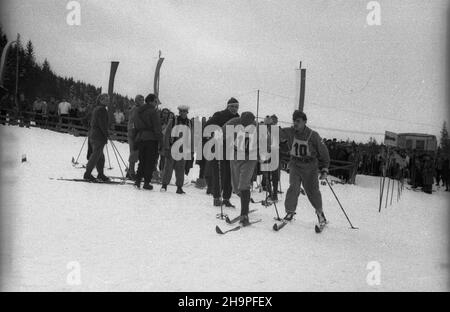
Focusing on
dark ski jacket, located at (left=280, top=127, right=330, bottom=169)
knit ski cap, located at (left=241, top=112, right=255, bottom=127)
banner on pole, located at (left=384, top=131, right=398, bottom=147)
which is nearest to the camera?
knit ski cap, located at (left=241, top=112, right=255, bottom=127)

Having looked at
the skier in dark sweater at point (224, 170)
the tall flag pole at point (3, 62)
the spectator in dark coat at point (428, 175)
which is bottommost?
the spectator in dark coat at point (428, 175)

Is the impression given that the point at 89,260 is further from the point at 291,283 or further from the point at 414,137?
the point at 414,137

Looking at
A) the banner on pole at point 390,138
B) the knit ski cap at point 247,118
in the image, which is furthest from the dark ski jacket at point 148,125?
the banner on pole at point 390,138

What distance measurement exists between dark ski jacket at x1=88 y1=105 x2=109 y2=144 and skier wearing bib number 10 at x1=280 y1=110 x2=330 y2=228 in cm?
418

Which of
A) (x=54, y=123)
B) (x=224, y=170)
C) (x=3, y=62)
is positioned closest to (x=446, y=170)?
(x=224, y=170)

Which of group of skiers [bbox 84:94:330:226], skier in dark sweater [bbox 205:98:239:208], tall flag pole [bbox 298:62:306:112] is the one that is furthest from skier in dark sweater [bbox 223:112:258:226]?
tall flag pole [bbox 298:62:306:112]

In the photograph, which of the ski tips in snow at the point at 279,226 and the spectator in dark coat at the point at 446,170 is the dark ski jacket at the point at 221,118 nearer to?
the ski tips in snow at the point at 279,226

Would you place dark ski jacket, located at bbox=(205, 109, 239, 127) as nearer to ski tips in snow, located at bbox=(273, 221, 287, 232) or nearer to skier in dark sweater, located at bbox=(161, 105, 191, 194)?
skier in dark sweater, located at bbox=(161, 105, 191, 194)

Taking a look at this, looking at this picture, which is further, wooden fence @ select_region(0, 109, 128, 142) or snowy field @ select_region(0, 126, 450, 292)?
wooden fence @ select_region(0, 109, 128, 142)

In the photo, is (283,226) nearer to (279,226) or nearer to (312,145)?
(279,226)

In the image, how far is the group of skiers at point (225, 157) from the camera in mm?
6523

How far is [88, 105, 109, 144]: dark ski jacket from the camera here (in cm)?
884

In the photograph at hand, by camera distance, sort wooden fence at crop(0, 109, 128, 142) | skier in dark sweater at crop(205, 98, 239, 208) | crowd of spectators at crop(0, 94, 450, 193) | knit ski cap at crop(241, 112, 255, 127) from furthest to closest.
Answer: wooden fence at crop(0, 109, 128, 142) → crowd of spectators at crop(0, 94, 450, 193) → skier in dark sweater at crop(205, 98, 239, 208) → knit ski cap at crop(241, 112, 255, 127)
